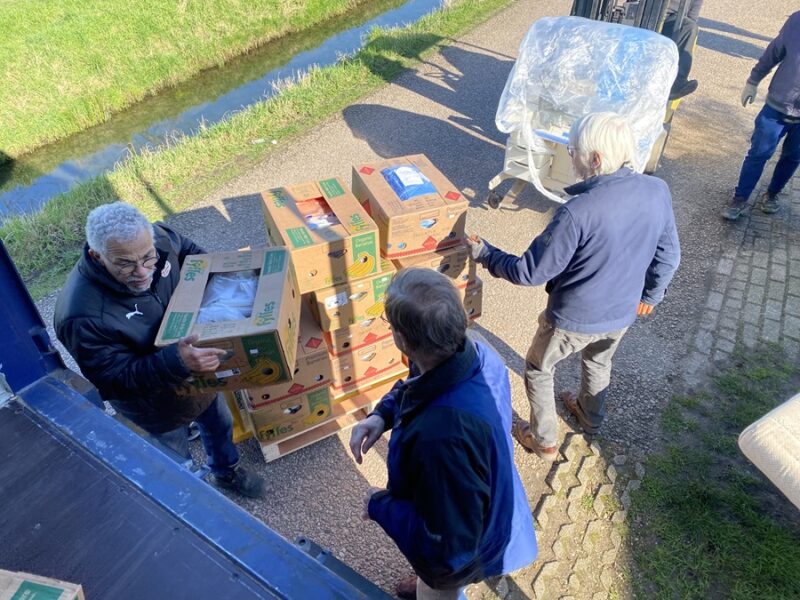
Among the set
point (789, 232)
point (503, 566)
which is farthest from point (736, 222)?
point (503, 566)

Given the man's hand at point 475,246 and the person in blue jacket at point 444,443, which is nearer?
the person in blue jacket at point 444,443

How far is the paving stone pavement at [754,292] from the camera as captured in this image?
4.34 m

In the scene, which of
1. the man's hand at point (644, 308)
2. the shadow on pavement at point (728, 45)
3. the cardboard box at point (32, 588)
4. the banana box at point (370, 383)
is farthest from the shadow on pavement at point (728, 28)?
the cardboard box at point (32, 588)

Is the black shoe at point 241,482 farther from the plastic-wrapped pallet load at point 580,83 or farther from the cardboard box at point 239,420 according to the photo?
the plastic-wrapped pallet load at point 580,83

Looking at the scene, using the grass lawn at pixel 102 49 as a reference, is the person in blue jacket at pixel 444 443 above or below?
above

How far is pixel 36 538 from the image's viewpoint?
1.63 metres

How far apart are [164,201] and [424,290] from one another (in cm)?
526

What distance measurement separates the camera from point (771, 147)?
516 centimetres

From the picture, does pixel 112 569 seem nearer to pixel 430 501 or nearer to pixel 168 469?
pixel 168 469

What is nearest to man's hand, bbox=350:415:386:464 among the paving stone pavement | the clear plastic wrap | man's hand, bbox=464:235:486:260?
the clear plastic wrap

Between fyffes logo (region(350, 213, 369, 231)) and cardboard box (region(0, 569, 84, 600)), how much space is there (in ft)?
7.46

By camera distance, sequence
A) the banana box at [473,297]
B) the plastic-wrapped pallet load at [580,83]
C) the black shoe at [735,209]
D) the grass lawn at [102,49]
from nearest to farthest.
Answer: the banana box at [473,297], the plastic-wrapped pallet load at [580,83], the black shoe at [735,209], the grass lawn at [102,49]

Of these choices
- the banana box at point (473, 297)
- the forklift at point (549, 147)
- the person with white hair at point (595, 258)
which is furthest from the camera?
the forklift at point (549, 147)

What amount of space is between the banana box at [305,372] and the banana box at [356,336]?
0.26 ft
